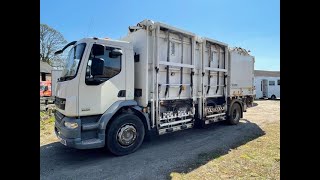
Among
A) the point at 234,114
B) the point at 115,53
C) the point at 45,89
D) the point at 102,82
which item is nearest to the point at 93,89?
the point at 102,82

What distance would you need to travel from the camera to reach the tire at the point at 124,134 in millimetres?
5098

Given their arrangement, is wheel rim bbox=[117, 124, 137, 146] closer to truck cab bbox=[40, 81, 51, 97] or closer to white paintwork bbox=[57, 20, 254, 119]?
white paintwork bbox=[57, 20, 254, 119]

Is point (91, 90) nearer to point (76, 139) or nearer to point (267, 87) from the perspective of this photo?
point (76, 139)

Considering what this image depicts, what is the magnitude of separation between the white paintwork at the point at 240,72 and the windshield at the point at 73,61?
571 cm

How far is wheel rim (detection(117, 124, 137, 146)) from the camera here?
5242mm

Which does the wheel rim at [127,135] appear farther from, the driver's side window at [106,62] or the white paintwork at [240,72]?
the white paintwork at [240,72]

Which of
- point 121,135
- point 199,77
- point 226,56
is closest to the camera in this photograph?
point 121,135
